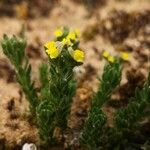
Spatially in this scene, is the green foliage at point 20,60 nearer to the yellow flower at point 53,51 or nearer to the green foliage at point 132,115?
the yellow flower at point 53,51

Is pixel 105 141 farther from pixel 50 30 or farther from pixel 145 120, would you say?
pixel 50 30

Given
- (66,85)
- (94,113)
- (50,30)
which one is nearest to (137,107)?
(94,113)

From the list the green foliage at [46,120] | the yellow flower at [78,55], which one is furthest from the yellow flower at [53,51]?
the green foliage at [46,120]

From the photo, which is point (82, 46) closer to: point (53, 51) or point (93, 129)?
point (93, 129)

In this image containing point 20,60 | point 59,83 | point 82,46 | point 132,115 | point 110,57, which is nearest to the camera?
point 59,83

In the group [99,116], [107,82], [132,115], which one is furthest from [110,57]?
[99,116]

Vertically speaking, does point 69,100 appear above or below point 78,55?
below
